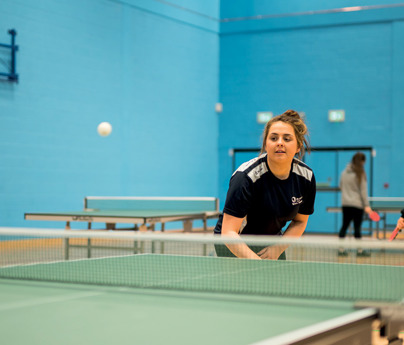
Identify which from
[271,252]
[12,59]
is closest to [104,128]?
[12,59]

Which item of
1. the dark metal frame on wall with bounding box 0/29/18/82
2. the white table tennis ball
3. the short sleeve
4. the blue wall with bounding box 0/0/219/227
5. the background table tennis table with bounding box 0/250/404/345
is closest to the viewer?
the background table tennis table with bounding box 0/250/404/345

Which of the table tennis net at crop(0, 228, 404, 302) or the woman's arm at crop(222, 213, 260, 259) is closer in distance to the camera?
the table tennis net at crop(0, 228, 404, 302)

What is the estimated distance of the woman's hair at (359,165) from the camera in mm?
8945

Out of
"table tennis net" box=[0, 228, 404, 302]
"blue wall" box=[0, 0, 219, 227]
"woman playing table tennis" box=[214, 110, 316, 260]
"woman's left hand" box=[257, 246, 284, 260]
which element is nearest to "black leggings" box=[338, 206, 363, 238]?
"blue wall" box=[0, 0, 219, 227]

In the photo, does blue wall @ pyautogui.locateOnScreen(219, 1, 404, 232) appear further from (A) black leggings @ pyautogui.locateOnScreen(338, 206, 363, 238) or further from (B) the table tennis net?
(B) the table tennis net

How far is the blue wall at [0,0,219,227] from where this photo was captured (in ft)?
33.5

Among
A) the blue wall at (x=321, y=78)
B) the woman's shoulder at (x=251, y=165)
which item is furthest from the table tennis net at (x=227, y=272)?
the blue wall at (x=321, y=78)

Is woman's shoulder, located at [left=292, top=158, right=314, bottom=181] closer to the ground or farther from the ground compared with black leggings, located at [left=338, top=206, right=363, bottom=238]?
farther from the ground

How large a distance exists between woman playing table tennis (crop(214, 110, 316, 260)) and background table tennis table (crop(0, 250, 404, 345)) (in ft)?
0.62

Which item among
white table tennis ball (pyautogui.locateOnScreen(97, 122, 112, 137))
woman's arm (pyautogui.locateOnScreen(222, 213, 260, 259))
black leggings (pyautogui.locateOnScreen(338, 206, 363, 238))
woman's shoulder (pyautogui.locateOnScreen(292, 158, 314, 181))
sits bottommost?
black leggings (pyautogui.locateOnScreen(338, 206, 363, 238))

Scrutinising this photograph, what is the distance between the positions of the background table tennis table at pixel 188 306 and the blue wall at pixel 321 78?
35.0ft

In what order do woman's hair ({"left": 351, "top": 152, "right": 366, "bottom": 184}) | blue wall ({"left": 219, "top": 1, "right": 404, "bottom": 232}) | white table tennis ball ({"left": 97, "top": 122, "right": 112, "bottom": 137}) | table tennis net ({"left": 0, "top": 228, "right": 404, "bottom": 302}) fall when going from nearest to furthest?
table tennis net ({"left": 0, "top": 228, "right": 404, "bottom": 302}) < woman's hair ({"left": 351, "top": 152, "right": 366, "bottom": 184}) < white table tennis ball ({"left": 97, "top": 122, "right": 112, "bottom": 137}) < blue wall ({"left": 219, "top": 1, "right": 404, "bottom": 232})

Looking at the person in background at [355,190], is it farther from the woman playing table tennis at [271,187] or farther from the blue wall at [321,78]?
the woman playing table tennis at [271,187]

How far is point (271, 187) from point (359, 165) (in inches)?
260
